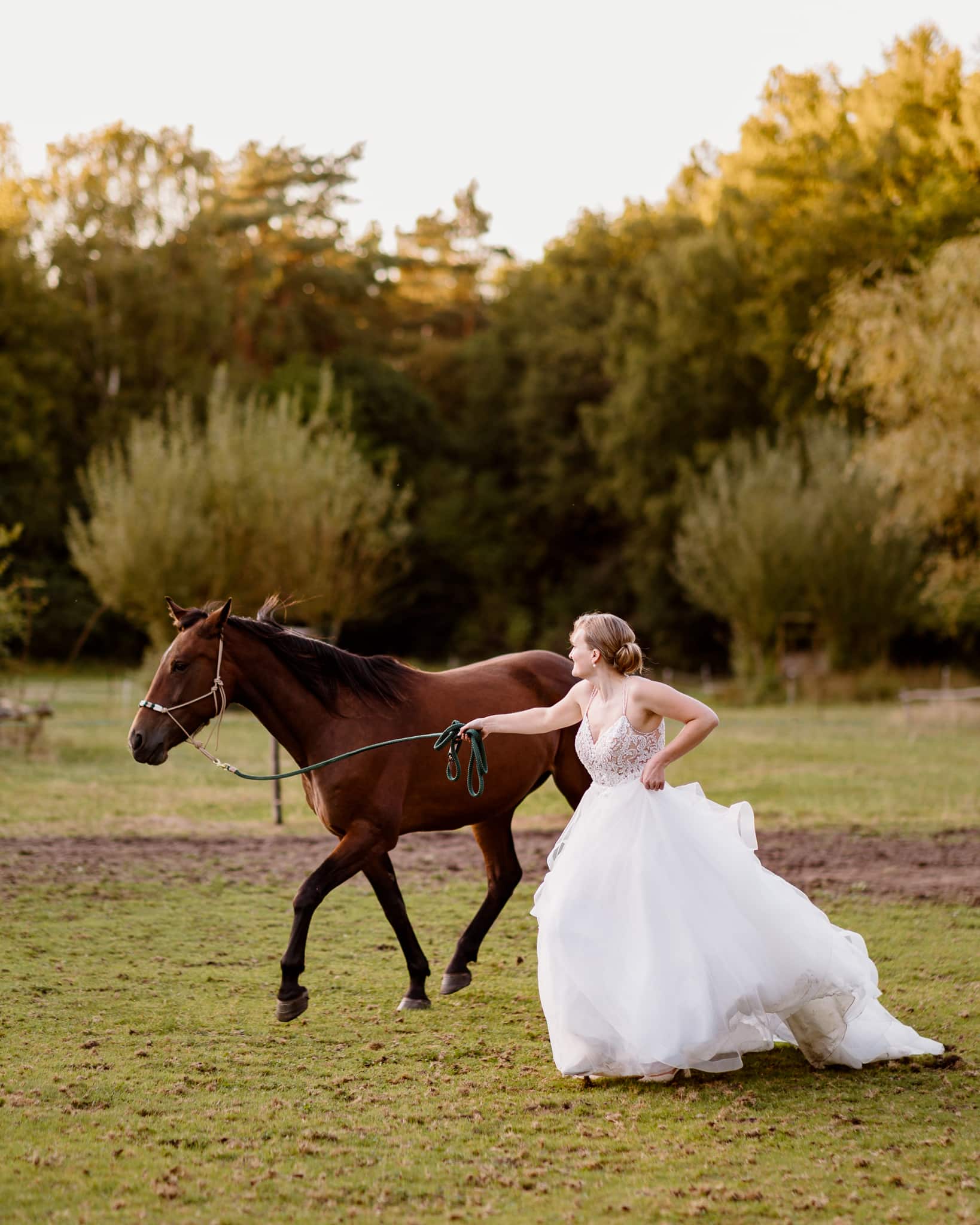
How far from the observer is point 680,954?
→ 5.11 metres

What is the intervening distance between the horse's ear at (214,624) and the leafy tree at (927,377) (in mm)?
18656

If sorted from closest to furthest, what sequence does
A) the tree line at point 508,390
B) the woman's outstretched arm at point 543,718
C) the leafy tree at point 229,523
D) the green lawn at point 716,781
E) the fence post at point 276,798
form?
1. the woman's outstretched arm at point 543,718
2. the fence post at point 276,798
3. the green lawn at point 716,781
4. the leafy tree at point 229,523
5. the tree line at point 508,390

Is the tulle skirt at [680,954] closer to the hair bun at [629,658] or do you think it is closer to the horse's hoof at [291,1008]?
the hair bun at [629,658]

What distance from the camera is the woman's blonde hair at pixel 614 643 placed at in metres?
5.51

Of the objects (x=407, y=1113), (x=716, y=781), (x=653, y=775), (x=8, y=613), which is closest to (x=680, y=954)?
(x=653, y=775)

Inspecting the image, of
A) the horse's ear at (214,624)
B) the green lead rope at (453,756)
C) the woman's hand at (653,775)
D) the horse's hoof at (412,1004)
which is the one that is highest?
the horse's ear at (214,624)

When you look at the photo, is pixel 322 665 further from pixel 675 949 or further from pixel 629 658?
pixel 675 949

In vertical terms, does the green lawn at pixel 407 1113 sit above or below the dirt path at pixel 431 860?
above

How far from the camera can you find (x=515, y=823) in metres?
13.5

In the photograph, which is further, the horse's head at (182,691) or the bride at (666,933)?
the horse's head at (182,691)

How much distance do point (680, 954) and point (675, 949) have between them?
0.03 metres

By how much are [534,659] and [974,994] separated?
2.84 metres

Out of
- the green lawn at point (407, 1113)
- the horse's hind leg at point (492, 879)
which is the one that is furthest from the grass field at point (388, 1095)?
the horse's hind leg at point (492, 879)

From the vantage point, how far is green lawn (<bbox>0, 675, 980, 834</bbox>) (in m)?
13.6
